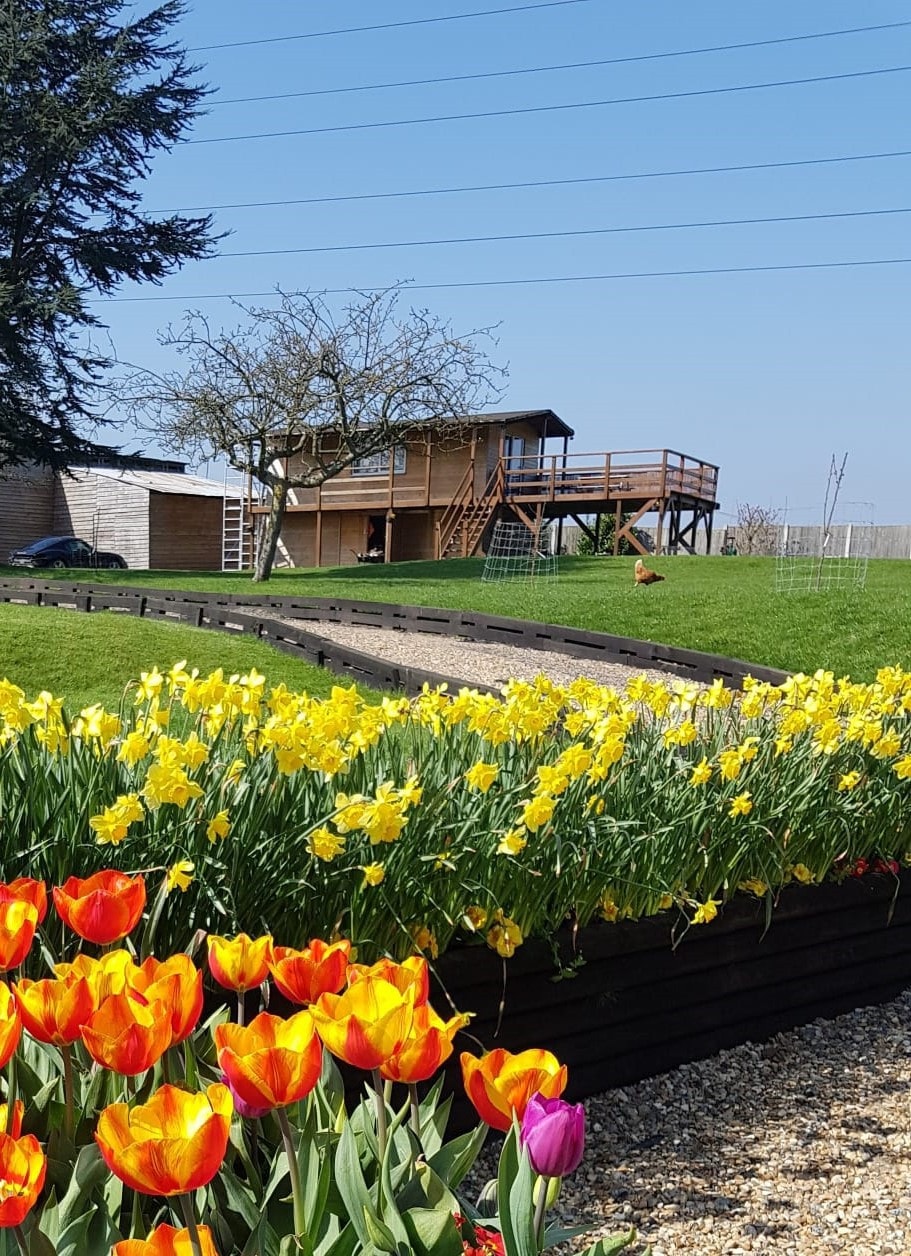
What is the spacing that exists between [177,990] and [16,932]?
0.32m

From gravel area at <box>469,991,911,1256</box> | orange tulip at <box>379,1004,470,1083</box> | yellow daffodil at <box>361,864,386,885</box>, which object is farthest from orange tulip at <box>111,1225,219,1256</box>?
yellow daffodil at <box>361,864,386,885</box>

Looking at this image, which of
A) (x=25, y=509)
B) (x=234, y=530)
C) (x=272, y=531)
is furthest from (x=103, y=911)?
(x=25, y=509)

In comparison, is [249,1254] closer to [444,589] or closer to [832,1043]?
[832,1043]

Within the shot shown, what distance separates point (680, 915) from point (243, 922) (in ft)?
4.41

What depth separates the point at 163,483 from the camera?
39312 mm

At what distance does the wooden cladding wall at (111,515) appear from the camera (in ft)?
124

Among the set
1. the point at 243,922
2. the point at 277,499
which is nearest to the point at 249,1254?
the point at 243,922

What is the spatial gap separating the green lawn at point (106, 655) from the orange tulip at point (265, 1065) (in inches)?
343

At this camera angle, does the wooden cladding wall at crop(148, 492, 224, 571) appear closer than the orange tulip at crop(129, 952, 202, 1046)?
No

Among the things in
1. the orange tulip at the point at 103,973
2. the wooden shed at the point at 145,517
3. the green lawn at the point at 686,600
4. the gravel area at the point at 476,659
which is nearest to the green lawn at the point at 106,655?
the gravel area at the point at 476,659

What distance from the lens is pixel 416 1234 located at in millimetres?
1251

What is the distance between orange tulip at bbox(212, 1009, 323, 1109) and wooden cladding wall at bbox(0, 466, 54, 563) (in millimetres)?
39171

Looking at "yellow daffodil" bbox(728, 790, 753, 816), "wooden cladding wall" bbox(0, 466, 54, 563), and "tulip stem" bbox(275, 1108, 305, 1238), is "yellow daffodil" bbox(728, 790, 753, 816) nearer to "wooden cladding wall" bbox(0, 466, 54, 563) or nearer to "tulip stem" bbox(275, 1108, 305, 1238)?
"tulip stem" bbox(275, 1108, 305, 1238)

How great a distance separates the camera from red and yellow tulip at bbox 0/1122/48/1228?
1.05m
